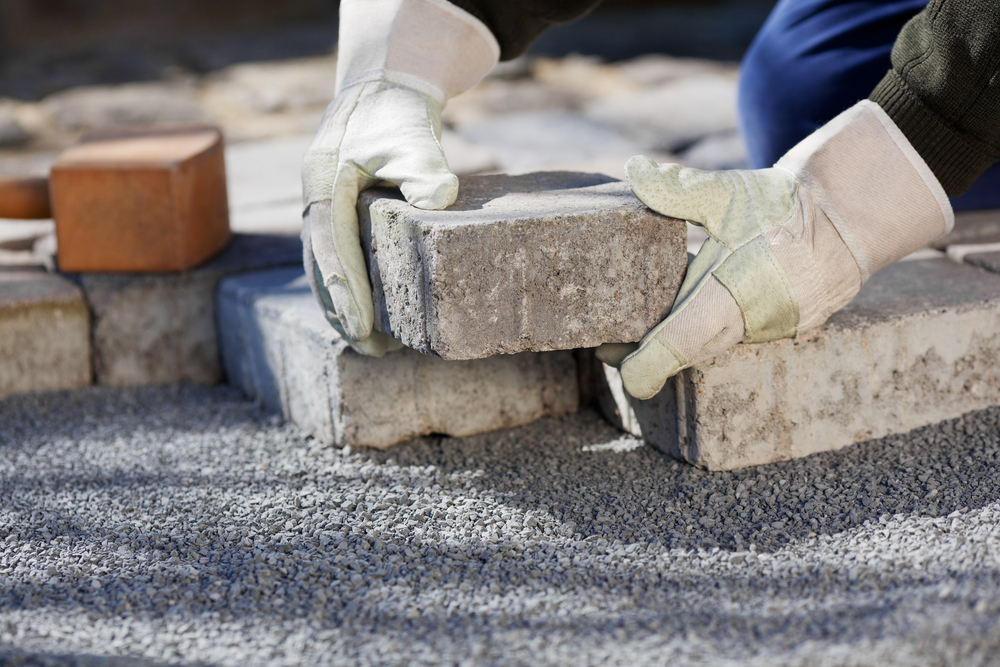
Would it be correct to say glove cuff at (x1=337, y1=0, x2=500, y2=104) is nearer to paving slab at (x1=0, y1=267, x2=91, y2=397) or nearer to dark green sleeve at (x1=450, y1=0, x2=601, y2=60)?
dark green sleeve at (x1=450, y1=0, x2=601, y2=60)

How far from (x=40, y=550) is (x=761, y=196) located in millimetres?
1230

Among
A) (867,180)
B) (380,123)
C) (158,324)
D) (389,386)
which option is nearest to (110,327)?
(158,324)

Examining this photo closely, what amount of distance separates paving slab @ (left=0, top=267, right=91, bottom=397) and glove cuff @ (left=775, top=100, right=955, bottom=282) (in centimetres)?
157

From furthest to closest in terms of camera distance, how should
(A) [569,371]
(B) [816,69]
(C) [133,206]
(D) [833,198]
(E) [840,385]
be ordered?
(B) [816,69], (C) [133,206], (A) [569,371], (E) [840,385], (D) [833,198]

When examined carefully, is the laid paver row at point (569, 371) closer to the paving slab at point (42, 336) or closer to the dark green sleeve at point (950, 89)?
the paving slab at point (42, 336)

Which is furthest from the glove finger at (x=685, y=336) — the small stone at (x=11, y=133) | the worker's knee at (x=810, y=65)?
the small stone at (x=11, y=133)

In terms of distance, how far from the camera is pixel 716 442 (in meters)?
1.69

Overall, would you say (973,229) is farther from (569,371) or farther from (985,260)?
(569,371)

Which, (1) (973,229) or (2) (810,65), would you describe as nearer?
(1) (973,229)

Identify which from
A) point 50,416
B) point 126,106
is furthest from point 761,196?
point 126,106

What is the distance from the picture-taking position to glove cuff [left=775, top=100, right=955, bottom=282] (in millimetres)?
1592

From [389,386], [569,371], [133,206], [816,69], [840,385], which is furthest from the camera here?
[816,69]

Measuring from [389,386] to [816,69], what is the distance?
1374mm

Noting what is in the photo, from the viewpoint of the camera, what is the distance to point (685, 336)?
1.54m
